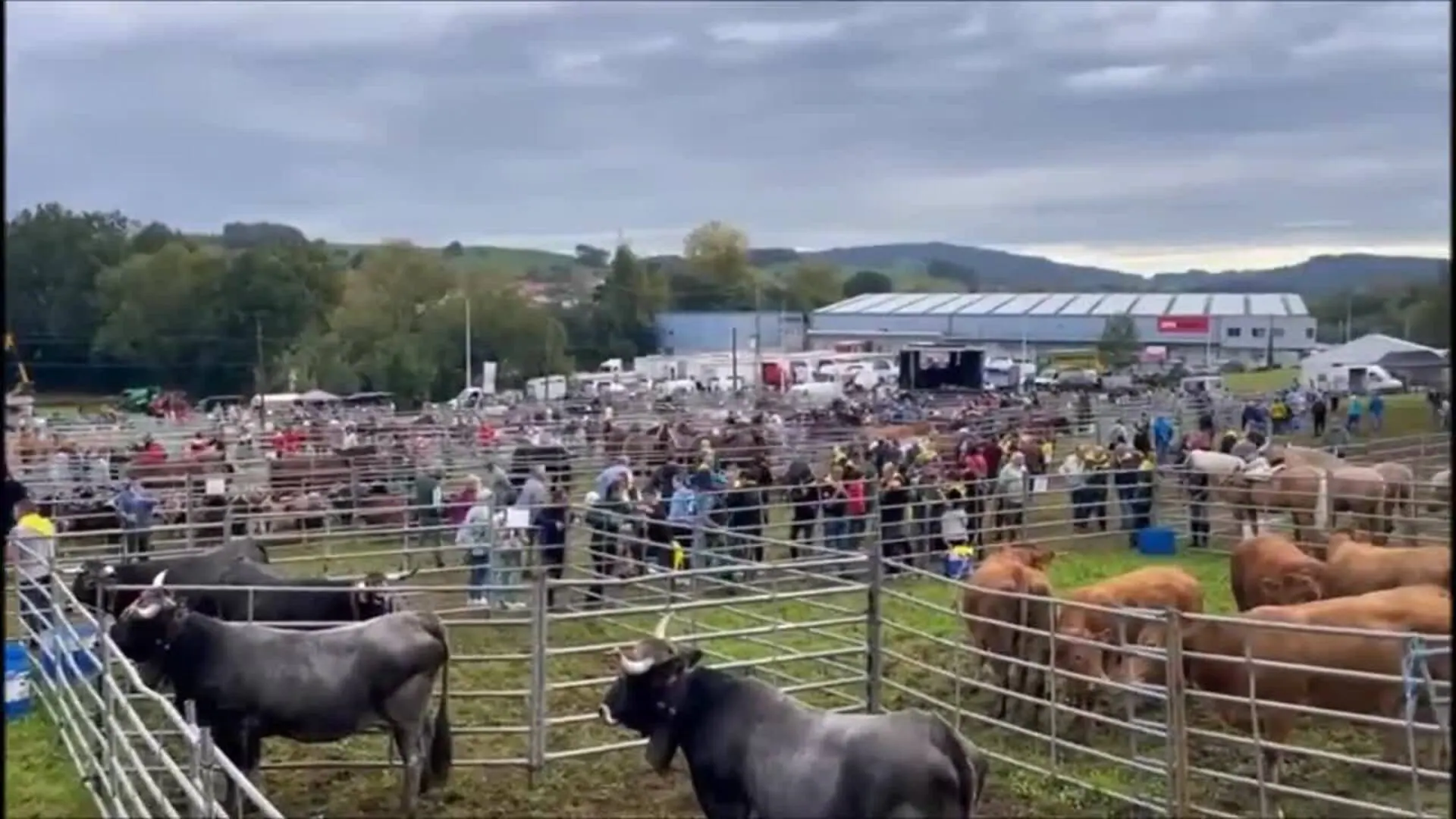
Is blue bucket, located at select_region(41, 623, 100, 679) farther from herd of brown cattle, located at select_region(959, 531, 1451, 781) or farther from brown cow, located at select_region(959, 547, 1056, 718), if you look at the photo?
brown cow, located at select_region(959, 547, 1056, 718)

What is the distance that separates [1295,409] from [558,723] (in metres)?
30.9

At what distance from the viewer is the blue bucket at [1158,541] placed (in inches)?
739

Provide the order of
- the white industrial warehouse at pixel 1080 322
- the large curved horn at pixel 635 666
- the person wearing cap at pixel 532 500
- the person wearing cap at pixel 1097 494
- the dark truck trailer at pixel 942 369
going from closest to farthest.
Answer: the large curved horn at pixel 635 666 < the person wearing cap at pixel 532 500 < the person wearing cap at pixel 1097 494 < the dark truck trailer at pixel 942 369 < the white industrial warehouse at pixel 1080 322

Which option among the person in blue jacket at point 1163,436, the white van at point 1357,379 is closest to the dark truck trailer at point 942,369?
the white van at point 1357,379

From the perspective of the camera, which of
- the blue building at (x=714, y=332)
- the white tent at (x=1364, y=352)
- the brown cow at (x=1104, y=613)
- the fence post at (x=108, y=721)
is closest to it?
the fence post at (x=108, y=721)

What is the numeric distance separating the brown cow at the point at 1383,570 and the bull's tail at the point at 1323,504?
5297 mm

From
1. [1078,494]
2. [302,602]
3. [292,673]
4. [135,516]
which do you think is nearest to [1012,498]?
[1078,494]

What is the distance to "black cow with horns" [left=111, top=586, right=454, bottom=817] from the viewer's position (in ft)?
28.4

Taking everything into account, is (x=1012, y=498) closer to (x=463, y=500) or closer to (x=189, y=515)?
(x=463, y=500)

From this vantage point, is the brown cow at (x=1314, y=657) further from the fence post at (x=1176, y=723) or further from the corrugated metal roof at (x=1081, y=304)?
the corrugated metal roof at (x=1081, y=304)

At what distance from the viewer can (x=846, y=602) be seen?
14.7 meters

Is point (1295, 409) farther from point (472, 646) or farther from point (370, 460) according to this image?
point (472, 646)

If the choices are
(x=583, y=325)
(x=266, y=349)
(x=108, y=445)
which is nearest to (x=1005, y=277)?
(x=583, y=325)

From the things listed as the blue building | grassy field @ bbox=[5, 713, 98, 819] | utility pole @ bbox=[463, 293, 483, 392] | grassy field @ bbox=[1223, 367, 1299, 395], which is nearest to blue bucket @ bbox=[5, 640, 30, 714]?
grassy field @ bbox=[5, 713, 98, 819]
